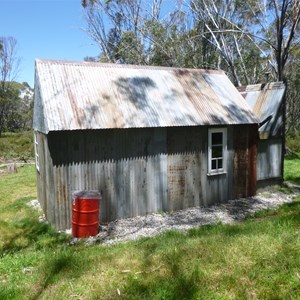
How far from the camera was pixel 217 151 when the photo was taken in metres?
10.1

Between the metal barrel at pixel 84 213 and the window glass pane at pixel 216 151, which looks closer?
the metal barrel at pixel 84 213

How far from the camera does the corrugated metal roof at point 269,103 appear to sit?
11.4 meters

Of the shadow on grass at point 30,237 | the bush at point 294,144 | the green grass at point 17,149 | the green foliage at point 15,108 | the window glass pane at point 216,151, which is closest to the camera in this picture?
the shadow on grass at point 30,237

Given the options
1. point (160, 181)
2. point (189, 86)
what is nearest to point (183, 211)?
point (160, 181)

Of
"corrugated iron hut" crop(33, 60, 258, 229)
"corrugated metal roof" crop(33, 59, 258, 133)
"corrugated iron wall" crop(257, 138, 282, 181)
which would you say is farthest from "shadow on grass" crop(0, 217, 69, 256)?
"corrugated iron wall" crop(257, 138, 282, 181)

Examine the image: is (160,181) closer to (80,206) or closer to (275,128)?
(80,206)

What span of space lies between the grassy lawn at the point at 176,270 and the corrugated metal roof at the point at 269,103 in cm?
640

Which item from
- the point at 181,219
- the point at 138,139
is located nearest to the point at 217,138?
the point at 138,139

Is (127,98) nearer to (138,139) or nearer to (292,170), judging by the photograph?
(138,139)

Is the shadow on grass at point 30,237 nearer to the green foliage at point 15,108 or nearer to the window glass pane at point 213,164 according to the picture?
the window glass pane at point 213,164

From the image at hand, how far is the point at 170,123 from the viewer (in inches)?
347

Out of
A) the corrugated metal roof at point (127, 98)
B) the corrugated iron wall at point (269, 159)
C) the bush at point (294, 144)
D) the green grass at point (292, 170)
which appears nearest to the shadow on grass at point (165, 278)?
the corrugated metal roof at point (127, 98)

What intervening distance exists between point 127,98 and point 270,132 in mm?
5702

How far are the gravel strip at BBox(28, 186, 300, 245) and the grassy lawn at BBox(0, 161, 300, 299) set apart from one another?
201cm
